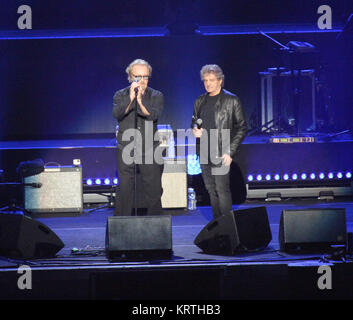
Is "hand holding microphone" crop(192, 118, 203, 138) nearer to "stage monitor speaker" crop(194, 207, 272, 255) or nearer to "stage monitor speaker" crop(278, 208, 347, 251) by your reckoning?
"stage monitor speaker" crop(194, 207, 272, 255)

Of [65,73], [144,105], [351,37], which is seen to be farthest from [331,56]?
[144,105]

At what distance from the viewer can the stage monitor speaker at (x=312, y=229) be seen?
16.1 feet

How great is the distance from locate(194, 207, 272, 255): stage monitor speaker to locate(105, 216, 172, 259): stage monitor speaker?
464mm

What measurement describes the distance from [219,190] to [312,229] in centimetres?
113

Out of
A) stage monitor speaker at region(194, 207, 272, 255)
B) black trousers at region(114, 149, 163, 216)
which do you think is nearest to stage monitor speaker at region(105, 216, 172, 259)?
stage monitor speaker at region(194, 207, 272, 255)

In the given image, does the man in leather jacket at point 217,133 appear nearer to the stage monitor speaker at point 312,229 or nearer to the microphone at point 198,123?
the microphone at point 198,123

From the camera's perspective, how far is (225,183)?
19.0ft

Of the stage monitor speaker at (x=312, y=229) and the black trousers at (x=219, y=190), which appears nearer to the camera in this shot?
the stage monitor speaker at (x=312, y=229)

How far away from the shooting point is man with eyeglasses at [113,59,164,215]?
18.5 ft

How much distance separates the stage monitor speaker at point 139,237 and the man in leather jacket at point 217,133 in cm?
115

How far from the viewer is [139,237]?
15.7 ft

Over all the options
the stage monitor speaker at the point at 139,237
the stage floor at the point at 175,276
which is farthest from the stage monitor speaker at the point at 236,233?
the stage monitor speaker at the point at 139,237
